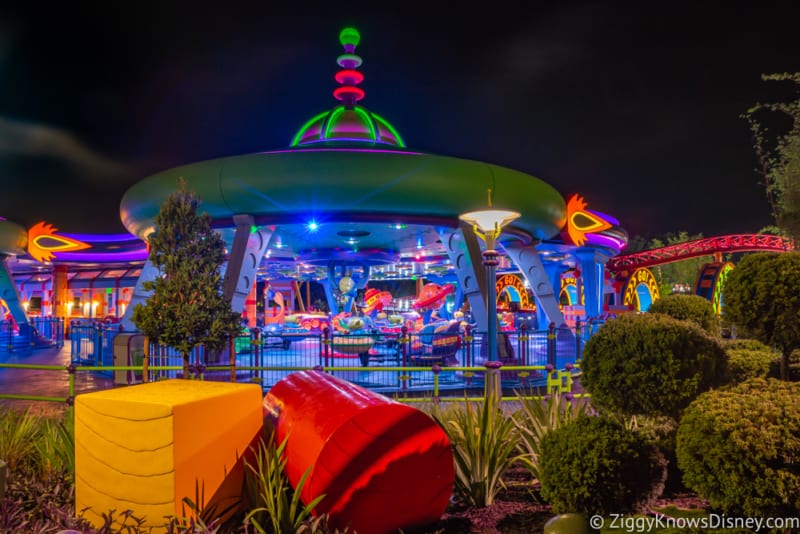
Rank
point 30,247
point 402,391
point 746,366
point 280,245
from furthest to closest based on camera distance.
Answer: point 30,247, point 280,245, point 402,391, point 746,366

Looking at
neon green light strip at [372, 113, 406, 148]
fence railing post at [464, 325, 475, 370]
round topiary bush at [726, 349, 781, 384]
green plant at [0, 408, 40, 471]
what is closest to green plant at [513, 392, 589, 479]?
round topiary bush at [726, 349, 781, 384]

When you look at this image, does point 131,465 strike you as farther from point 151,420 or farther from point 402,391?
point 402,391

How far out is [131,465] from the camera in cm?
338

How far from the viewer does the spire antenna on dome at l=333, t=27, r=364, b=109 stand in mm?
18094

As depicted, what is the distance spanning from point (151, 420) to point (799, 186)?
8.29m

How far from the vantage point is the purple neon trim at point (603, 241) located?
2611cm

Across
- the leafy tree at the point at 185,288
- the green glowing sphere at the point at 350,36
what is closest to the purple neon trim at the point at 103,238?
the green glowing sphere at the point at 350,36

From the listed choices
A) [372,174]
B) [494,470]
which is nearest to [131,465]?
[494,470]

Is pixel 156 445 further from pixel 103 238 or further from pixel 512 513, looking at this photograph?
pixel 103 238

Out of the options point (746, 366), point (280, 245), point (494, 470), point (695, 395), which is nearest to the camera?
point (695, 395)

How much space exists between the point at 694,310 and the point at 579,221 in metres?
16.8

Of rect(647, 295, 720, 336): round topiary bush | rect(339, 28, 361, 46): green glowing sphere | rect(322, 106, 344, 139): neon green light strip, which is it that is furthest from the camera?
rect(322, 106, 344, 139): neon green light strip

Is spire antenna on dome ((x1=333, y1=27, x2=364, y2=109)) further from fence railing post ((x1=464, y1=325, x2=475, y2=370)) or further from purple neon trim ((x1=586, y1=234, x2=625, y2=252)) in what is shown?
purple neon trim ((x1=586, y1=234, x2=625, y2=252))

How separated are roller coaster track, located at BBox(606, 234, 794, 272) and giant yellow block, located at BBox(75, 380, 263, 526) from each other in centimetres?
3150
